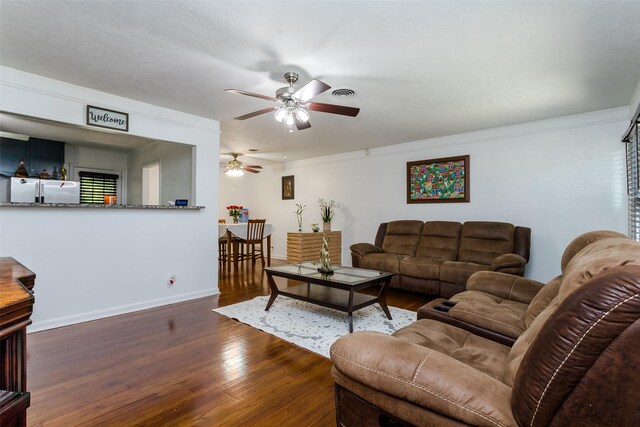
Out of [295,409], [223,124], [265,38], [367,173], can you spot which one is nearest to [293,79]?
[265,38]

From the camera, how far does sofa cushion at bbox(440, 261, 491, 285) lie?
12.4 feet

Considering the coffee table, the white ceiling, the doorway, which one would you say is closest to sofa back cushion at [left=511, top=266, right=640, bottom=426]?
the white ceiling

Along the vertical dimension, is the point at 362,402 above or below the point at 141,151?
below

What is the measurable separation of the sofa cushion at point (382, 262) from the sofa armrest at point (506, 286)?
1747 mm

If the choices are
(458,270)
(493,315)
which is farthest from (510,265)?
(493,315)

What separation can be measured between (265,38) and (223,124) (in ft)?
7.78

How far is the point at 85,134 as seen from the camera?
4.93 metres

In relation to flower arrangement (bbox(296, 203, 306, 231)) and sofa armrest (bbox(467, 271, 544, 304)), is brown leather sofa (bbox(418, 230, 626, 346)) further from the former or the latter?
flower arrangement (bbox(296, 203, 306, 231))

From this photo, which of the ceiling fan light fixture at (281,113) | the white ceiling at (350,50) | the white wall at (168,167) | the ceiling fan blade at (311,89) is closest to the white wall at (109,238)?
the white ceiling at (350,50)

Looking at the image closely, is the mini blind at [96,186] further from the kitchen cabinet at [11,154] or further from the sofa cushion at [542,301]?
the sofa cushion at [542,301]

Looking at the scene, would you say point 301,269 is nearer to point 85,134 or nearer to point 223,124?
point 223,124

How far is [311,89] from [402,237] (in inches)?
125

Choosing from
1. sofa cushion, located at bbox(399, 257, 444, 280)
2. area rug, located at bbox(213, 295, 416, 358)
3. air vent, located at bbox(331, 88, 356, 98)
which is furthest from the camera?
sofa cushion, located at bbox(399, 257, 444, 280)

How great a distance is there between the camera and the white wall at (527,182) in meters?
3.78
